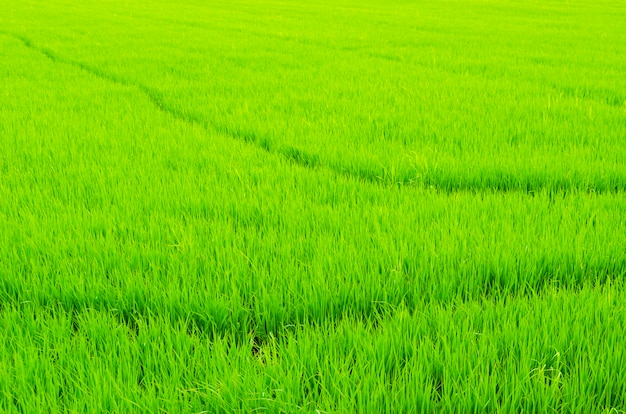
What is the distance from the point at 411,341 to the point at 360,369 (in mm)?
198

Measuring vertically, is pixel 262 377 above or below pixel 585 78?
below

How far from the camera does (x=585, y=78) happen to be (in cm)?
633

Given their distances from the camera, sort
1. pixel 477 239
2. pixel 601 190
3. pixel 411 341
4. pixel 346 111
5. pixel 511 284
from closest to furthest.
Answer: pixel 411 341 < pixel 511 284 < pixel 477 239 < pixel 601 190 < pixel 346 111

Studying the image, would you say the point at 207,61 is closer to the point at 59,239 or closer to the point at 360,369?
the point at 59,239

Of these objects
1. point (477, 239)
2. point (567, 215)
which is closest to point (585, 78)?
point (567, 215)

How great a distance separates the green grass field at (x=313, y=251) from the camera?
128cm

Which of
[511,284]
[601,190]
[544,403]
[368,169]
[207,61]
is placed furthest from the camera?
[207,61]

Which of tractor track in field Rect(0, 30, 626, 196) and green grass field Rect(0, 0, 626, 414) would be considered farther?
tractor track in field Rect(0, 30, 626, 196)

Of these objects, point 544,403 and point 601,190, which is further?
point 601,190

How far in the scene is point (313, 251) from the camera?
1989 mm

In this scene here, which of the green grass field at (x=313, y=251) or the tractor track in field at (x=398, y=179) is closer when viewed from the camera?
the green grass field at (x=313, y=251)

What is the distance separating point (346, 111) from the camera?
4520 millimetres

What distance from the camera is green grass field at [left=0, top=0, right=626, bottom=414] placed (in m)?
1.28

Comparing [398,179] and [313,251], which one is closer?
[313,251]
